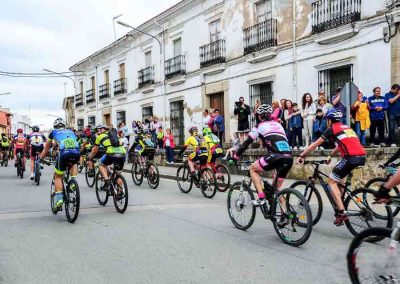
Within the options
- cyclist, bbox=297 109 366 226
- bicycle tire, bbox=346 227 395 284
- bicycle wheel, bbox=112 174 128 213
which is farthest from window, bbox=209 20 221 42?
bicycle tire, bbox=346 227 395 284

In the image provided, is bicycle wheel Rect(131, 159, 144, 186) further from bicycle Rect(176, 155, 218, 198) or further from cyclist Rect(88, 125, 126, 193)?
cyclist Rect(88, 125, 126, 193)

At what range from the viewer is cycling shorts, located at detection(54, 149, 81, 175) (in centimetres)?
727

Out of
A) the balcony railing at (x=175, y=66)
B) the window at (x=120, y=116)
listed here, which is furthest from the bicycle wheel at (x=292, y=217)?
the window at (x=120, y=116)

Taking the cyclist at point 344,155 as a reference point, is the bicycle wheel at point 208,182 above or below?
below

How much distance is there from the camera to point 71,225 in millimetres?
6758

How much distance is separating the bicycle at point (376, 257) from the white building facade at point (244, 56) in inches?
362

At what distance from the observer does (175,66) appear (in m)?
21.4

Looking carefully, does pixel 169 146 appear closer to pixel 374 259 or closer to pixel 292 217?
pixel 292 217

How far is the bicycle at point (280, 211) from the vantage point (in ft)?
17.2

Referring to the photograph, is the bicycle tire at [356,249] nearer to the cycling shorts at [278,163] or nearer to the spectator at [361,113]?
the cycling shorts at [278,163]

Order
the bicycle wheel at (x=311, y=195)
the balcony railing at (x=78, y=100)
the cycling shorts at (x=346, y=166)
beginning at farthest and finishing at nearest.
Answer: the balcony railing at (x=78, y=100)
the bicycle wheel at (x=311, y=195)
the cycling shorts at (x=346, y=166)

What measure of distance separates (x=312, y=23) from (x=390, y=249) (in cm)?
1172

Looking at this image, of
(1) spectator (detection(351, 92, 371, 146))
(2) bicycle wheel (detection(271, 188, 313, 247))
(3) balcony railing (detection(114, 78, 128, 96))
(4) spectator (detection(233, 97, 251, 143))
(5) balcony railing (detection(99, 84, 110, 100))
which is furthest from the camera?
(5) balcony railing (detection(99, 84, 110, 100))

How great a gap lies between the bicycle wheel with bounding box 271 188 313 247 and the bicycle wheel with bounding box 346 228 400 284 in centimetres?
163
